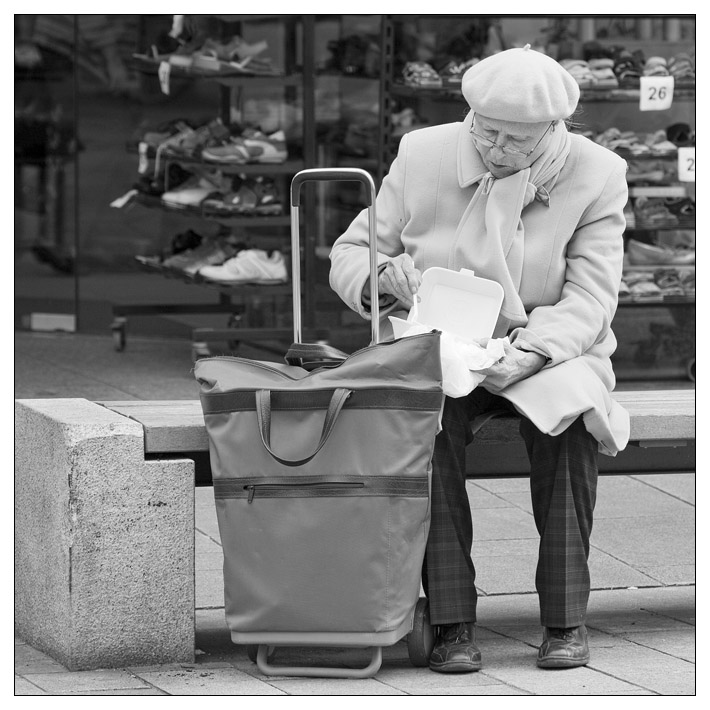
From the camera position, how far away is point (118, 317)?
29.2ft

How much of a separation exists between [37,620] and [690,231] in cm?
542

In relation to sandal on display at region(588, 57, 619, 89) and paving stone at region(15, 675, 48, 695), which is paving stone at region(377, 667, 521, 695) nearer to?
paving stone at region(15, 675, 48, 695)

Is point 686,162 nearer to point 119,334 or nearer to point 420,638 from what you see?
point 119,334

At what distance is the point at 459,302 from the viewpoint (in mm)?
3801

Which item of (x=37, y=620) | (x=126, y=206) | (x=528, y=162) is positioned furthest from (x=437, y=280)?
(x=126, y=206)

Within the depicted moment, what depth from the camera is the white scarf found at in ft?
12.5

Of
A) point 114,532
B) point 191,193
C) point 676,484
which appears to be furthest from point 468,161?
point 191,193

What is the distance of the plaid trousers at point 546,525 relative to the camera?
367 cm

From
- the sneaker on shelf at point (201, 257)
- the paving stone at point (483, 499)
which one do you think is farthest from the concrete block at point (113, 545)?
the sneaker on shelf at point (201, 257)

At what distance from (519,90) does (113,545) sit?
158 centimetres

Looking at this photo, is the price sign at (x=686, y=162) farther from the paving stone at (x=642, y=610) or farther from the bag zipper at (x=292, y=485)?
the bag zipper at (x=292, y=485)

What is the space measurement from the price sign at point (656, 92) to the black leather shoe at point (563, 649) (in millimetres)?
4759

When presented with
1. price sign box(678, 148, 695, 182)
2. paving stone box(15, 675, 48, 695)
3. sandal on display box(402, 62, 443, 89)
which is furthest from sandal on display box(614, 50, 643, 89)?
paving stone box(15, 675, 48, 695)

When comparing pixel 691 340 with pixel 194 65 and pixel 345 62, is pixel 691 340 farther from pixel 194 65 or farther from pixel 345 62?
pixel 194 65
